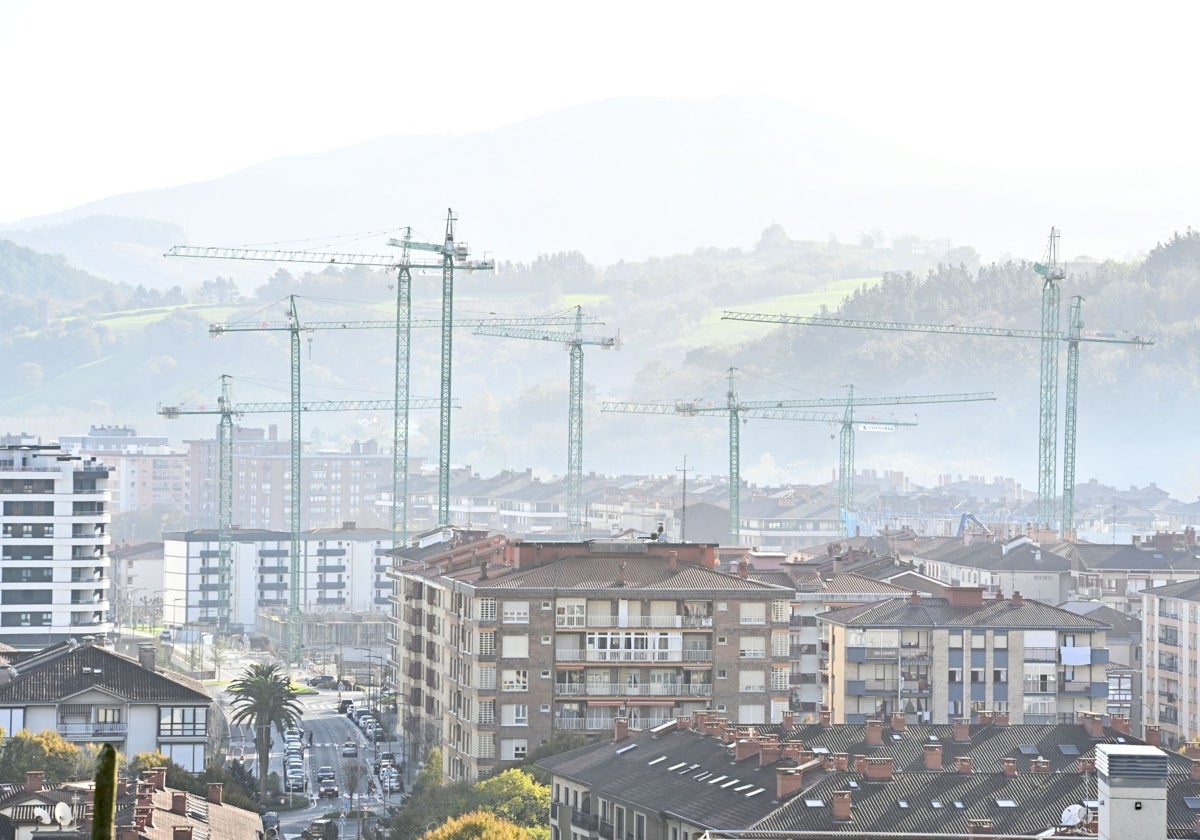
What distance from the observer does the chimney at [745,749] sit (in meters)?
41.7

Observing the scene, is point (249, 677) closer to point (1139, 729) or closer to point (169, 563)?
point (1139, 729)

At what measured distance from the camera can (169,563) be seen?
15538 centimetres

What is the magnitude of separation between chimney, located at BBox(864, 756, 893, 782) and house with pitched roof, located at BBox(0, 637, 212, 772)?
23311 millimetres

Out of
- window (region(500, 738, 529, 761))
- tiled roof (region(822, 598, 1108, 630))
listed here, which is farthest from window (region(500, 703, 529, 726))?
tiled roof (region(822, 598, 1108, 630))

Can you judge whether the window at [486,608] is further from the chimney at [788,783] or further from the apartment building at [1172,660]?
the apartment building at [1172,660]

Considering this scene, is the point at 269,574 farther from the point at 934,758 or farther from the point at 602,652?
the point at 934,758

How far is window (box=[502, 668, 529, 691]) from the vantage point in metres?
59.2

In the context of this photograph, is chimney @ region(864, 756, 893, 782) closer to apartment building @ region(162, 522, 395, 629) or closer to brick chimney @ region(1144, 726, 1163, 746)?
brick chimney @ region(1144, 726, 1163, 746)

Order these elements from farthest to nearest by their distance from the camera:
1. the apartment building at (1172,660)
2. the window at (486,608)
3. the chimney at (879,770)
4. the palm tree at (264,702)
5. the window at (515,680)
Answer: the apartment building at (1172,660), the palm tree at (264,702), the window at (486,608), the window at (515,680), the chimney at (879,770)

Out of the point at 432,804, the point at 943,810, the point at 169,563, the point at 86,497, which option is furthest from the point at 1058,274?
the point at 943,810

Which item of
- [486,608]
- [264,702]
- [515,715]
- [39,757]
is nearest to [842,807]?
[39,757]

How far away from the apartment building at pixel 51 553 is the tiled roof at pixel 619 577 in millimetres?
30363

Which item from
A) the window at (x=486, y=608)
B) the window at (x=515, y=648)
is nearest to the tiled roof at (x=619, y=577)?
the window at (x=486, y=608)

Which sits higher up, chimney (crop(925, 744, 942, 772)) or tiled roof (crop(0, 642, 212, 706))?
chimney (crop(925, 744, 942, 772))
